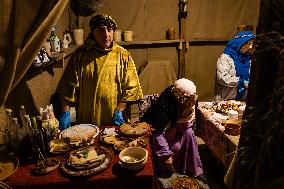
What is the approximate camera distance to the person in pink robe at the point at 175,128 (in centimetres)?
312

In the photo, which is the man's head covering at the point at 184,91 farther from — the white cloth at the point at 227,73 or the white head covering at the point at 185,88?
the white cloth at the point at 227,73

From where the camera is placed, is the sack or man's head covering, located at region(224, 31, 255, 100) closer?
the sack

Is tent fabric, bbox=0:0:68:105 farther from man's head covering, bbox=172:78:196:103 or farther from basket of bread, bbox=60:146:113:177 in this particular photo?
man's head covering, bbox=172:78:196:103

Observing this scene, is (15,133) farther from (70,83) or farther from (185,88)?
(185,88)

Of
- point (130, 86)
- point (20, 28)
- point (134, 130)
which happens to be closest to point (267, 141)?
point (134, 130)

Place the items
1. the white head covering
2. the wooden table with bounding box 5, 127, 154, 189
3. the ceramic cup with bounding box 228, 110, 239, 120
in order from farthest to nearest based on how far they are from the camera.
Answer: the ceramic cup with bounding box 228, 110, 239, 120 → the white head covering → the wooden table with bounding box 5, 127, 154, 189

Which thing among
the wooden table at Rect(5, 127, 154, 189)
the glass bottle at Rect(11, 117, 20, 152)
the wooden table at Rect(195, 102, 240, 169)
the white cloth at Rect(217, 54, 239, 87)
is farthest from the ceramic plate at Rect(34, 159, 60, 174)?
the white cloth at Rect(217, 54, 239, 87)

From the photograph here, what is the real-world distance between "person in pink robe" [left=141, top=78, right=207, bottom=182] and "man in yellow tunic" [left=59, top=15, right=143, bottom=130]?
1.95 ft

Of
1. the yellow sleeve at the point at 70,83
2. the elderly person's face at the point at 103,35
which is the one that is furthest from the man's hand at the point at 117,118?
the elderly person's face at the point at 103,35

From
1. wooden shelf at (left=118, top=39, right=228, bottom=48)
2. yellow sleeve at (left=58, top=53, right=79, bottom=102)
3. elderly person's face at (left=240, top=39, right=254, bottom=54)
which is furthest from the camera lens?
wooden shelf at (left=118, top=39, right=228, bottom=48)

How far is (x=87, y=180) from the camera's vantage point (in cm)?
218

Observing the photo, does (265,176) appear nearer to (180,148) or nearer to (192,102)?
(192,102)

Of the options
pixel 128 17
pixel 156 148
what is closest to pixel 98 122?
pixel 156 148

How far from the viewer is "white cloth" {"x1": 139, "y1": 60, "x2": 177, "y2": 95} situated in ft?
23.5
